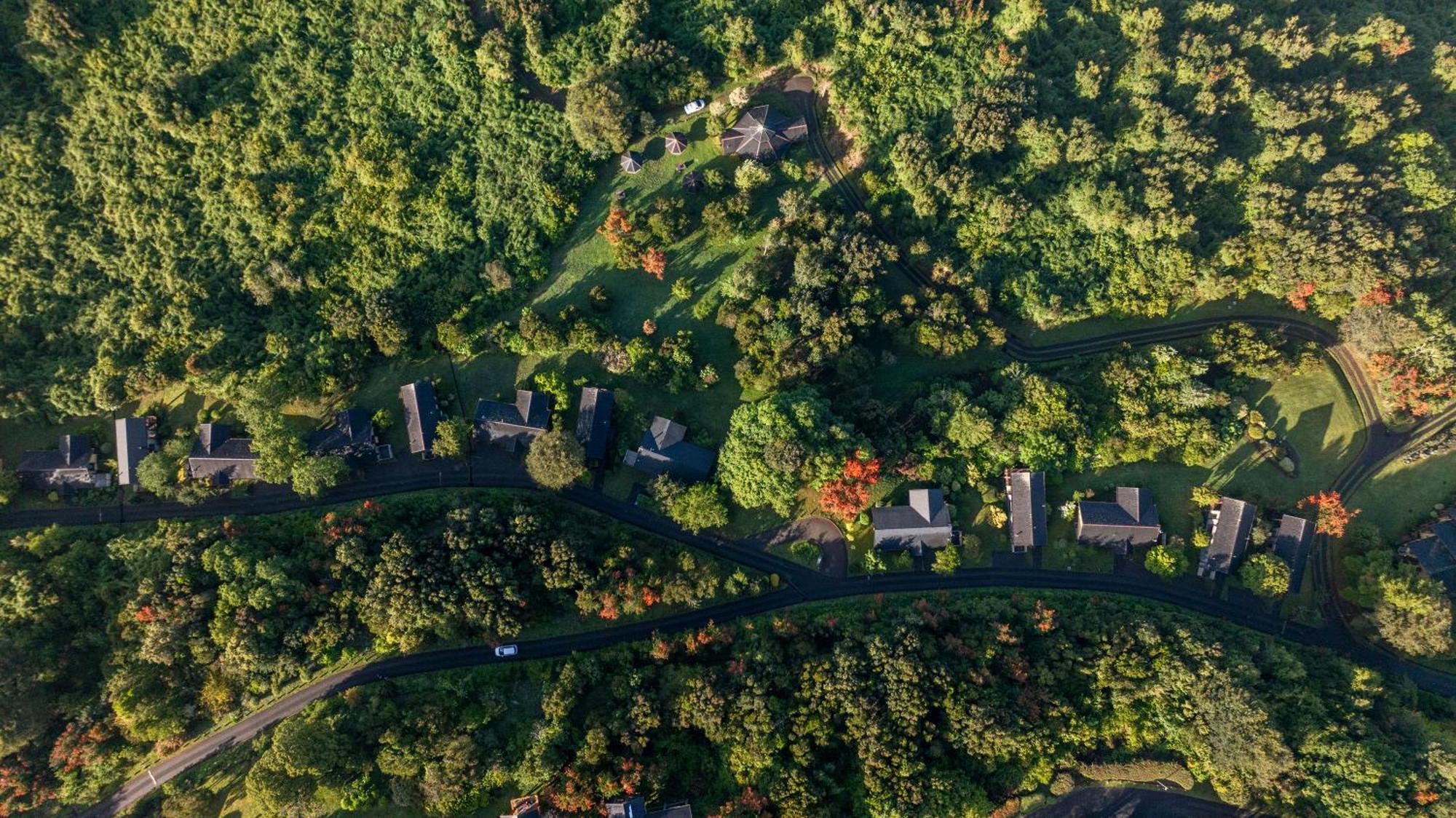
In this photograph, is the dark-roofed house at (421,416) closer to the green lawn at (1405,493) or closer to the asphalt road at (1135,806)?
the asphalt road at (1135,806)

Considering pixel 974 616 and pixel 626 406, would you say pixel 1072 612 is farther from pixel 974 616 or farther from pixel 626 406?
pixel 626 406

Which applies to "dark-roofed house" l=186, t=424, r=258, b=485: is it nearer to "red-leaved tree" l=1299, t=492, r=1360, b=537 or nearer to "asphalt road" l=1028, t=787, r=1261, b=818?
"asphalt road" l=1028, t=787, r=1261, b=818

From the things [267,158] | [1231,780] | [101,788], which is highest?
[267,158]

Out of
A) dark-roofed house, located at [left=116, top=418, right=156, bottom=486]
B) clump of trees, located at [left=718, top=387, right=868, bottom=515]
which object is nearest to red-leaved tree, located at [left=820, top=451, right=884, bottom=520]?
clump of trees, located at [left=718, top=387, right=868, bottom=515]

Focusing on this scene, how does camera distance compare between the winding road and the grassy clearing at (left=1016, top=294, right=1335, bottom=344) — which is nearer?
the winding road

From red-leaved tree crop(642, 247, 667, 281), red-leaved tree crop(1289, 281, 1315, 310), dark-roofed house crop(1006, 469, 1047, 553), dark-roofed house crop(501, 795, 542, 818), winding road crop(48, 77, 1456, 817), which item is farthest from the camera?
red-leaved tree crop(642, 247, 667, 281)

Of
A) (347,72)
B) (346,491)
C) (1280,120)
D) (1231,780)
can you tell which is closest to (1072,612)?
(1231,780)

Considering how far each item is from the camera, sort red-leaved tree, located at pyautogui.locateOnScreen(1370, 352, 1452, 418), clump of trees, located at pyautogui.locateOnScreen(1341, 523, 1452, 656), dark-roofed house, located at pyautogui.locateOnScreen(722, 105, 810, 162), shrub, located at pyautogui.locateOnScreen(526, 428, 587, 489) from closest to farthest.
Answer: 1. clump of trees, located at pyautogui.locateOnScreen(1341, 523, 1452, 656)
2. shrub, located at pyautogui.locateOnScreen(526, 428, 587, 489)
3. red-leaved tree, located at pyautogui.locateOnScreen(1370, 352, 1452, 418)
4. dark-roofed house, located at pyautogui.locateOnScreen(722, 105, 810, 162)
